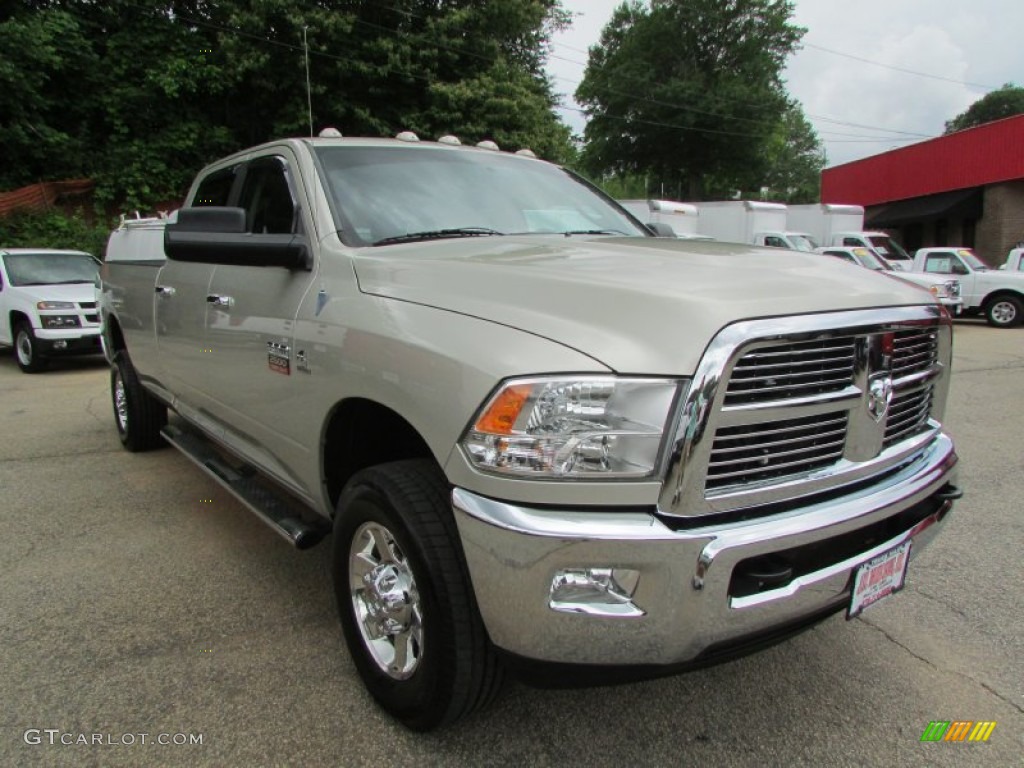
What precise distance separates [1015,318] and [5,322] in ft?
59.8

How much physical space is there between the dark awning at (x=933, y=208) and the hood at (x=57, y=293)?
26197 mm

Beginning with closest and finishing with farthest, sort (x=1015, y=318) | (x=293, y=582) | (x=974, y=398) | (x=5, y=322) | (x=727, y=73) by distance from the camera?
(x=293, y=582) < (x=974, y=398) < (x=5, y=322) < (x=1015, y=318) < (x=727, y=73)

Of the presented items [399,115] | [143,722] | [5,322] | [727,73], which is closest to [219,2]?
[399,115]

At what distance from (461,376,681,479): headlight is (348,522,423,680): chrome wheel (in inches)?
21.9

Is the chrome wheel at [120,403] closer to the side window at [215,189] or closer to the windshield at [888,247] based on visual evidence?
the side window at [215,189]

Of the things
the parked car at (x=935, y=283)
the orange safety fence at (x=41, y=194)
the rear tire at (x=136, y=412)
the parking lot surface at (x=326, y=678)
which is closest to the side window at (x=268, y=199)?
the parking lot surface at (x=326, y=678)

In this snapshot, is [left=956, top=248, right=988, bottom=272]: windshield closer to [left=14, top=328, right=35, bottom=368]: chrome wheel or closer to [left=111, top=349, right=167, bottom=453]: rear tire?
[left=111, top=349, right=167, bottom=453]: rear tire

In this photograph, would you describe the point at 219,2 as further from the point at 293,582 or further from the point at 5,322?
the point at 293,582

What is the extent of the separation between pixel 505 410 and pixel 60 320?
32.0 feet

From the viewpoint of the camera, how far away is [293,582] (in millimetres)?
3285

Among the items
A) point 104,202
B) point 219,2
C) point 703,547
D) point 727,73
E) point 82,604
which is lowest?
point 82,604

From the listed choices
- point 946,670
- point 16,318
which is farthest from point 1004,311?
point 16,318

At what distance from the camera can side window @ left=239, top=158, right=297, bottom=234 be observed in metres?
3.12

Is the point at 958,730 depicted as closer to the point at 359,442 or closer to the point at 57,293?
the point at 359,442
